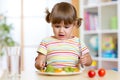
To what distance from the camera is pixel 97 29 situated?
3512mm

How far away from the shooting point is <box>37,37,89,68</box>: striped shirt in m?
1.31

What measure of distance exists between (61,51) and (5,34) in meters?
3.40

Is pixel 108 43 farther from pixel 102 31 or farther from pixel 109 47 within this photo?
pixel 102 31

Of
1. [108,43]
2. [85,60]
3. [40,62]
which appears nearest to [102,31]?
[108,43]

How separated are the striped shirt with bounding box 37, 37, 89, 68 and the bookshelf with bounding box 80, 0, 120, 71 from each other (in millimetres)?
1935

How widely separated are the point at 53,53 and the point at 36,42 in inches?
131

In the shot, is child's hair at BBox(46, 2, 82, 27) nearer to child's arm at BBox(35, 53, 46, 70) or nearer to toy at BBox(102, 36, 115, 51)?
child's arm at BBox(35, 53, 46, 70)

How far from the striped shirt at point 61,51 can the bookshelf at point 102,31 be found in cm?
194

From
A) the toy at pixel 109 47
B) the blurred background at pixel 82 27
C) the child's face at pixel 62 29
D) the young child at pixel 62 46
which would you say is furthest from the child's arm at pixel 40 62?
the toy at pixel 109 47

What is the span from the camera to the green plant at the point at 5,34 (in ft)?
14.6

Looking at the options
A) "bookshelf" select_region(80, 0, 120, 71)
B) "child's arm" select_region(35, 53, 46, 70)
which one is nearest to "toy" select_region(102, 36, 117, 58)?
"bookshelf" select_region(80, 0, 120, 71)

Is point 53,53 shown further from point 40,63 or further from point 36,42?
point 36,42

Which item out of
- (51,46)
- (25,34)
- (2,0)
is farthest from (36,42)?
(51,46)

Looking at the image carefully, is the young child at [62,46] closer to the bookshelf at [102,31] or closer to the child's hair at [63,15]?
the child's hair at [63,15]
